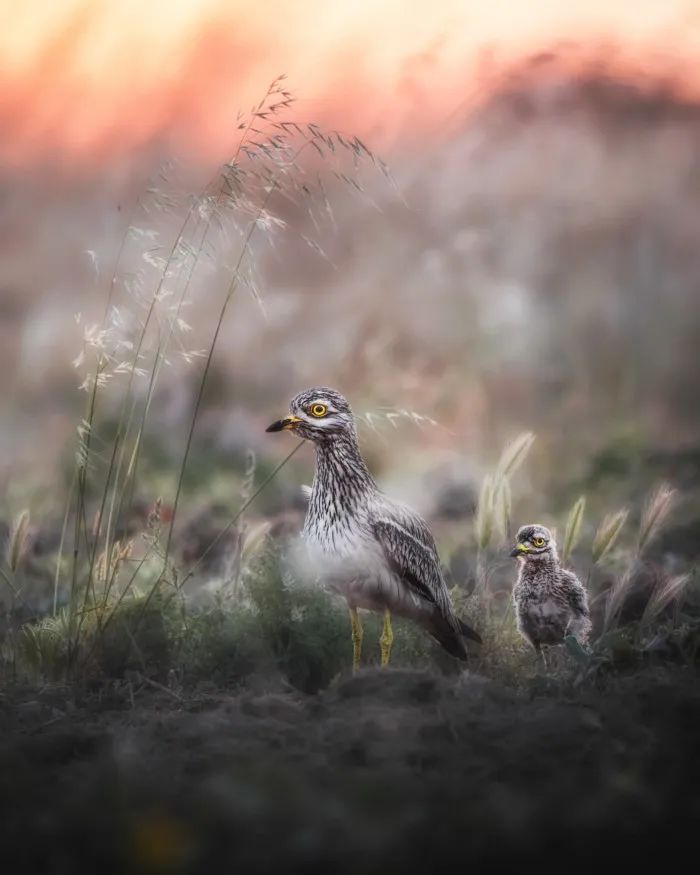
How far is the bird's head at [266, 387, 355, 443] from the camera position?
467cm

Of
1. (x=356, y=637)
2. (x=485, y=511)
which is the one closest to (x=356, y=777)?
(x=356, y=637)

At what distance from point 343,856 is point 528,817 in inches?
16.7

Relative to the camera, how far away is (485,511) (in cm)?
502

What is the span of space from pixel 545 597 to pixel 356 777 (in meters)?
2.52

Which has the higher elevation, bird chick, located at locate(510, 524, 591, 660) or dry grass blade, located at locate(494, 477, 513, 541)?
dry grass blade, located at locate(494, 477, 513, 541)

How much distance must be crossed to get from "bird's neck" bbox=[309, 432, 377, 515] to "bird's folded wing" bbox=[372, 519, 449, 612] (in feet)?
0.51

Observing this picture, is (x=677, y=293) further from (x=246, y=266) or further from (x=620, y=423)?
(x=246, y=266)

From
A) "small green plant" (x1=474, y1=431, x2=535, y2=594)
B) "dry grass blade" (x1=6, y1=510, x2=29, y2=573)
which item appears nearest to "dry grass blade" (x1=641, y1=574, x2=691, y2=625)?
"small green plant" (x1=474, y1=431, x2=535, y2=594)

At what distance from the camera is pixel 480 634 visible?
17.8ft

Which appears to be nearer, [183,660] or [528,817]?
[528,817]

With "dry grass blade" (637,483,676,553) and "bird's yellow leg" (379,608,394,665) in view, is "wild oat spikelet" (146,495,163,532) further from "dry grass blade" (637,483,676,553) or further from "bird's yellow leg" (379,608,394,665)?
"dry grass blade" (637,483,676,553)

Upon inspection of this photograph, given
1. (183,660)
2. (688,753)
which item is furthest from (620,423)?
(688,753)

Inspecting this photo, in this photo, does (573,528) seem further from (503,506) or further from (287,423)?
(287,423)

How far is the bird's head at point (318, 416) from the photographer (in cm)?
467
